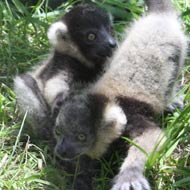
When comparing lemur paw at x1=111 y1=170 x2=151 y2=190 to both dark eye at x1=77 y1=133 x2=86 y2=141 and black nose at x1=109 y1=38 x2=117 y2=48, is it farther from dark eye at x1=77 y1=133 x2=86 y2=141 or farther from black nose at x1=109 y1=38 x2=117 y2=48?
black nose at x1=109 y1=38 x2=117 y2=48

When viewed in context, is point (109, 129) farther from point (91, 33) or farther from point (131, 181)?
point (91, 33)

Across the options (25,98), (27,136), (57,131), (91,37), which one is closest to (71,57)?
(91,37)

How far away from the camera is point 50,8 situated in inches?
256

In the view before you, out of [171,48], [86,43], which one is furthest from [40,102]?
[171,48]

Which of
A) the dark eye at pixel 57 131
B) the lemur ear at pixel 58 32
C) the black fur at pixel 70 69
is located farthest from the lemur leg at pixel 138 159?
the lemur ear at pixel 58 32

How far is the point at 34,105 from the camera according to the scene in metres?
5.23

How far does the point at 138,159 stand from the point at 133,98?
0.62 meters

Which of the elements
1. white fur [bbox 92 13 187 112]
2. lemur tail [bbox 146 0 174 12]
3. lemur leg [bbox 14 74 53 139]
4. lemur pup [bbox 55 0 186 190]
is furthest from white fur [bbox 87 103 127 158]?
lemur tail [bbox 146 0 174 12]

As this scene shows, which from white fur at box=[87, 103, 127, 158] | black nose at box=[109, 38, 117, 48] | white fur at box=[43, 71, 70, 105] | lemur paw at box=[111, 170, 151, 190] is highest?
black nose at box=[109, 38, 117, 48]

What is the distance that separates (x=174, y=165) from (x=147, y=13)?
68.2 inches

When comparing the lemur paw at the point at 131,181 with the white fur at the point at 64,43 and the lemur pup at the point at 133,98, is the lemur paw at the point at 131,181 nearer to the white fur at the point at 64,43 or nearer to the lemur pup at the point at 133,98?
the lemur pup at the point at 133,98

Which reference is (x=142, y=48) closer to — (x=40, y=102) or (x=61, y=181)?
(x=40, y=102)

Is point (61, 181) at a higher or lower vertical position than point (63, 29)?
lower

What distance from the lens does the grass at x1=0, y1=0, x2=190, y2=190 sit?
14.6 feet
